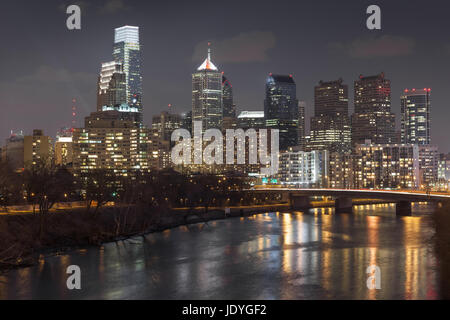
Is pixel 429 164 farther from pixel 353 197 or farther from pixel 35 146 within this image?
pixel 35 146

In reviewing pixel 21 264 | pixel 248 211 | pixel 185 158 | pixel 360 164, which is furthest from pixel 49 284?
pixel 185 158

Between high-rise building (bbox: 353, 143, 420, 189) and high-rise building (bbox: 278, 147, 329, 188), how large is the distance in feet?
38.3

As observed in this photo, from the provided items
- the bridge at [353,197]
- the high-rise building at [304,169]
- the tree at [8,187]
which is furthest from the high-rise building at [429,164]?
the tree at [8,187]

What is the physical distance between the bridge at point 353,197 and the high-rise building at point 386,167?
64.2 metres

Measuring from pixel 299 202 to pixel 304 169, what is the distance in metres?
64.0

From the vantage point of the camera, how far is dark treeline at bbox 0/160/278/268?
1463 inches

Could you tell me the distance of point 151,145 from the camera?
136875 millimetres

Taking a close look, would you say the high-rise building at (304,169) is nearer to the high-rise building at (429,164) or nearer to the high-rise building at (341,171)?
the high-rise building at (341,171)

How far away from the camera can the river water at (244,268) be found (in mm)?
25609

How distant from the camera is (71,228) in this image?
139 ft

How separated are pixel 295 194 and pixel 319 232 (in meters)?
36.8
